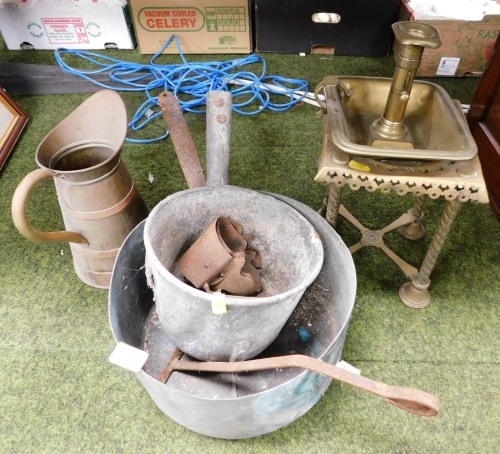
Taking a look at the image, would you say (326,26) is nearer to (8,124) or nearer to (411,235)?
(411,235)

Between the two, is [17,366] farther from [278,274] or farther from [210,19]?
[210,19]

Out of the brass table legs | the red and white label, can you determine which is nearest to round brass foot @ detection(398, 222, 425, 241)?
the brass table legs

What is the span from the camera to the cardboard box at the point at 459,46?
1.77m

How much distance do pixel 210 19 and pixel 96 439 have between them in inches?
68.2

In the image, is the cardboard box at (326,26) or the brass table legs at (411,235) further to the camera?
the cardboard box at (326,26)

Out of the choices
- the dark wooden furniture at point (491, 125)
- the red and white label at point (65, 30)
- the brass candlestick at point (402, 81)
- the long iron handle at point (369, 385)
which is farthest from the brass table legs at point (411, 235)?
the red and white label at point (65, 30)

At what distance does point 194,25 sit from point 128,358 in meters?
1.67

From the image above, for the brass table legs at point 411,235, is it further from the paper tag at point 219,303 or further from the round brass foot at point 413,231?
the paper tag at point 219,303

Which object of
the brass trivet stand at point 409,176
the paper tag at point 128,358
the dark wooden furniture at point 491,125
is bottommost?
the dark wooden furniture at point 491,125

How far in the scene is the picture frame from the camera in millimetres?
1640

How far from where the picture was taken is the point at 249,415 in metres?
0.84

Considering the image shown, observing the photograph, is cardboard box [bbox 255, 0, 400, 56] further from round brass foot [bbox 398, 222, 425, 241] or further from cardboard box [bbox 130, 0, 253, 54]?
round brass foot [bbox 398, 222, 425, 241]

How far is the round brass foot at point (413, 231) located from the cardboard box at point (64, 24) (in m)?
1.54

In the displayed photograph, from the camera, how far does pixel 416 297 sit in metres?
1.22
